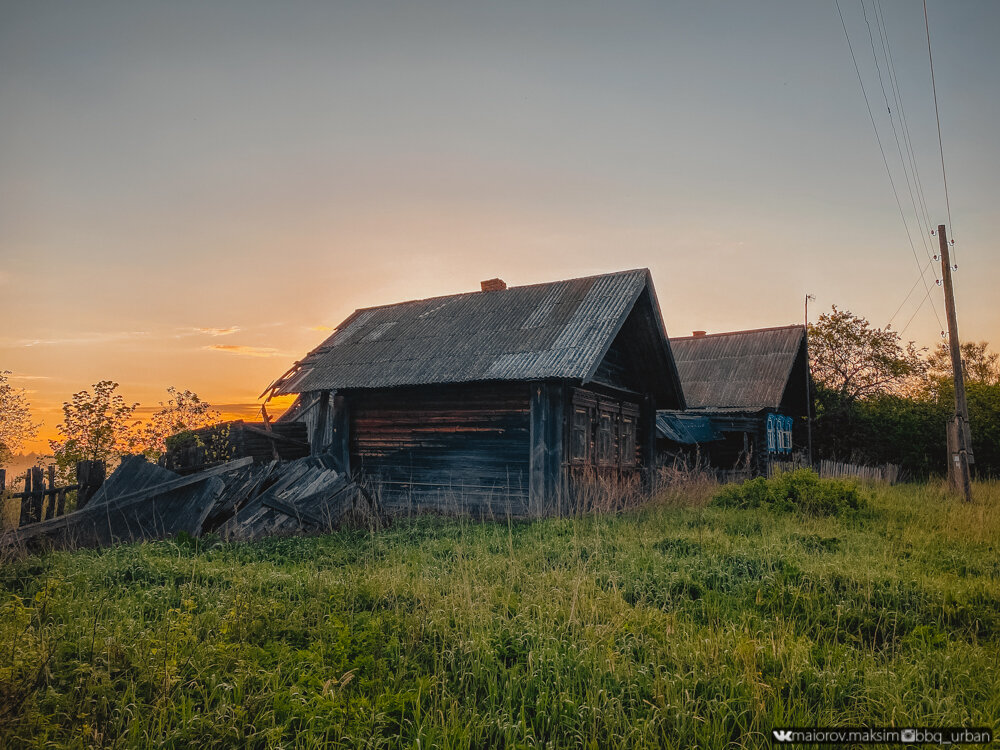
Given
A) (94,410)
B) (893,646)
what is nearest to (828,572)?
(893,646)

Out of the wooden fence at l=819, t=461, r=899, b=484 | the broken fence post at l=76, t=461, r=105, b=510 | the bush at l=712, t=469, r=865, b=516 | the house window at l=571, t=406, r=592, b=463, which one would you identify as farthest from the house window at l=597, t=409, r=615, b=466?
the wooden fence at l=819, t=461, r=899, b=484

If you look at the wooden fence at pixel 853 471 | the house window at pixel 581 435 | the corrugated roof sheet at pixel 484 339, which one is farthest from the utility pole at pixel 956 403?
the house window at pixel 581 435

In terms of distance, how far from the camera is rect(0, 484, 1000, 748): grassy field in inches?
134

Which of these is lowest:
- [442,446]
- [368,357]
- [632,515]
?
[632,515]

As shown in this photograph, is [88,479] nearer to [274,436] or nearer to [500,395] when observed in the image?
[274,436]

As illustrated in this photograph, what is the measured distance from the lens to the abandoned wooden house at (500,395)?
1244 cm

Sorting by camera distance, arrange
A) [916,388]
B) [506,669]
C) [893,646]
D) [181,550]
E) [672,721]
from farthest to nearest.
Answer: [916,388], [181,550], [893,646], [506,669], [672,721]

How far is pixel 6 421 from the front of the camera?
71.8 feet

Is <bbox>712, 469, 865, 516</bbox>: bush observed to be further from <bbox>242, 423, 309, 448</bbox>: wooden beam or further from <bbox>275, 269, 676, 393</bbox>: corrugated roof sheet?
<bbox>242, 423, 309, 448</bbox>: wooden beam

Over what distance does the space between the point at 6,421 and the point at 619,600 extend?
2499 cm

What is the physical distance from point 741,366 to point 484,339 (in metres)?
14.0

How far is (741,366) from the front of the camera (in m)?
24.2

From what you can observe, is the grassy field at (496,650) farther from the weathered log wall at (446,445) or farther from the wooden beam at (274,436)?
the wooden beam at (274,436)

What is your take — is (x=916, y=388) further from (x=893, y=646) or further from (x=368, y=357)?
(x=893, y=646)
